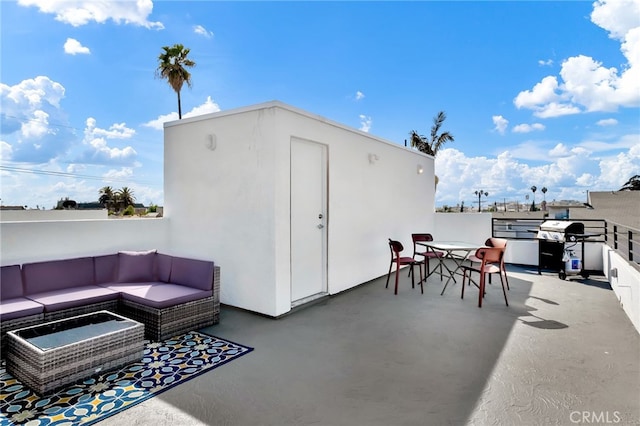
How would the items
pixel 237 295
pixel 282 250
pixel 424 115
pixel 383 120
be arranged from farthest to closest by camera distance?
1. pixel 424 115
2. pixel 383 120
3. pixel 237 295
4. pixel 282 250

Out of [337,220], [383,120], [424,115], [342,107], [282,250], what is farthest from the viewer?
[424,115]

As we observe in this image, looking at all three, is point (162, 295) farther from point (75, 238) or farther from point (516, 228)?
point (516, 228)

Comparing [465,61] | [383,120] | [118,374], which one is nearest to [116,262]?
[118,374]

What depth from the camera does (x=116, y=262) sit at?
4426 millimetres

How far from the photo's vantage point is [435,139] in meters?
17.5

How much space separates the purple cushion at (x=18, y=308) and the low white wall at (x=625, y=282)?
6.50 m

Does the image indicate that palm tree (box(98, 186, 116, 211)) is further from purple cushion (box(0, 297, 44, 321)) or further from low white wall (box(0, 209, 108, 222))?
purple cushion (box(0, 297, 44, 321))

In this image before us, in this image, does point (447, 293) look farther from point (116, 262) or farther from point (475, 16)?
point (475, 16)

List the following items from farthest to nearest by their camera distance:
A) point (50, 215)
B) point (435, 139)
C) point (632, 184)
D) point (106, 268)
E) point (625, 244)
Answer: point (632, 184), point (435, 139), point (50, 215), point (625, 244), point (106, 268)

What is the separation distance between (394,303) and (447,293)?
117cm

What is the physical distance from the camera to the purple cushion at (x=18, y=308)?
3.00 metres

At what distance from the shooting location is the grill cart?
6.63 m

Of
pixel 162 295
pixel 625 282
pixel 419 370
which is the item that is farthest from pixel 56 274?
pixel 625 282

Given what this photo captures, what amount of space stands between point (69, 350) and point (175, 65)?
1514cm
